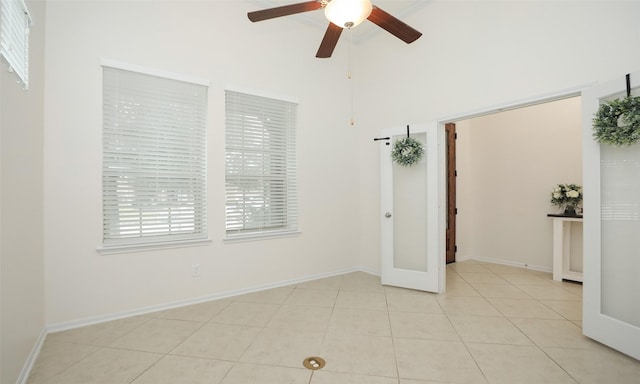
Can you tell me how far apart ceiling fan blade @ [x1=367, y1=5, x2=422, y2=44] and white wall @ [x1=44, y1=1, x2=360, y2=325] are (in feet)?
5.94

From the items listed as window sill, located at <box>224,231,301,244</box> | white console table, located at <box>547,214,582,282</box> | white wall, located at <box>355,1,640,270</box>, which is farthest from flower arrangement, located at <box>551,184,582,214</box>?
window sill, located at <box>224,231,301,244</box>

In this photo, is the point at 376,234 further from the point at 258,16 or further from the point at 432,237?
the point at 258,16

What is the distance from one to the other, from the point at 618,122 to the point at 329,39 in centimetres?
235

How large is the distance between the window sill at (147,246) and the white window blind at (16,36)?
58.7 inches

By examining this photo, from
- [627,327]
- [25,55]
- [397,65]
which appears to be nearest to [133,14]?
[25,55]

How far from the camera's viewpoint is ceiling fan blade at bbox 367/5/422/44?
2.21m

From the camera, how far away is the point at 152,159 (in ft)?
9.93

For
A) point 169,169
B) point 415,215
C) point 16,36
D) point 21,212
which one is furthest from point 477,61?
point 21,212

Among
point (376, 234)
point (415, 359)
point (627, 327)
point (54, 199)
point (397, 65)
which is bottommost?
point (415, 359)

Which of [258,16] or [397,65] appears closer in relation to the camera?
[258,16]

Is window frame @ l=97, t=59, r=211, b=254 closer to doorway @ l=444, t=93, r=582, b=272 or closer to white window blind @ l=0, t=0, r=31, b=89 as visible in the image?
white window blind @ l=0, t=0, r=31, b=89

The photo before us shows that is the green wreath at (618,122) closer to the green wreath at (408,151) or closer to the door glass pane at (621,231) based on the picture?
the door glass pane at (621,231)

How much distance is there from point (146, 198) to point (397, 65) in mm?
3562

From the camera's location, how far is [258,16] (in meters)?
2.37
